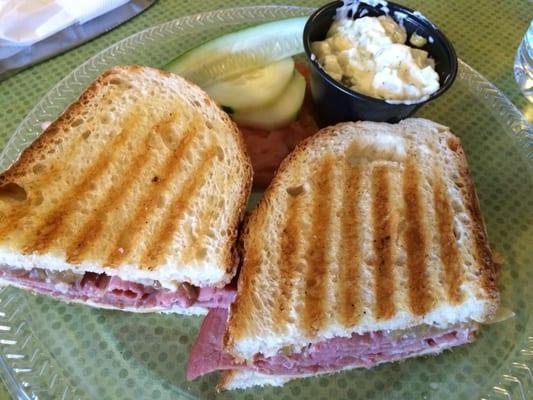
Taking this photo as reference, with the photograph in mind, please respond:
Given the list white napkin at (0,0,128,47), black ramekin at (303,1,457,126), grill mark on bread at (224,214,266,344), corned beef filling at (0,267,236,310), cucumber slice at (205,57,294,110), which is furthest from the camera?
white napkin at (0,0,128,47)

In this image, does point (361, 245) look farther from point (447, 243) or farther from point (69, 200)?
point (69, 200)

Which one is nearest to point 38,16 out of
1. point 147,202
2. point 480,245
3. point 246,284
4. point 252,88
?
point 252,88

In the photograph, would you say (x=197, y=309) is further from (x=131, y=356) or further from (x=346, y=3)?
(x=346, y=3)

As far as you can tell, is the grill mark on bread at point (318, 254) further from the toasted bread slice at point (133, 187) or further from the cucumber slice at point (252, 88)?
the cucumber slice at point (252, 88)

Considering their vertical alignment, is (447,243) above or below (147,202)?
below

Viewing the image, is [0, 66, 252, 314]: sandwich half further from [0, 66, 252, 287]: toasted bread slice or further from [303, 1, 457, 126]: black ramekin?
[303, 1, 457, 126]: black ramekin

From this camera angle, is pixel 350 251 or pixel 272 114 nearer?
pixel 350 251

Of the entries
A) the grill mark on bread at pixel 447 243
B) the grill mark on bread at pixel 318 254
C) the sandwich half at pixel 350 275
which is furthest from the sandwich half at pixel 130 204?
the grill mark on bread at pixel 447 243

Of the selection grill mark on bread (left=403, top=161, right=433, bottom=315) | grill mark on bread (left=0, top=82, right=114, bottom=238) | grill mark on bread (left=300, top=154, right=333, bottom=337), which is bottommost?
grill mark on bread (left=403, top=161, right=433, bottom=315)

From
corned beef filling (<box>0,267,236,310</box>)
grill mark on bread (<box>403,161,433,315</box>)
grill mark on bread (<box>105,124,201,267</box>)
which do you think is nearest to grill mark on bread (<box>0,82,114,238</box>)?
corned beef filling (<box>0,267,236,310</box>)
